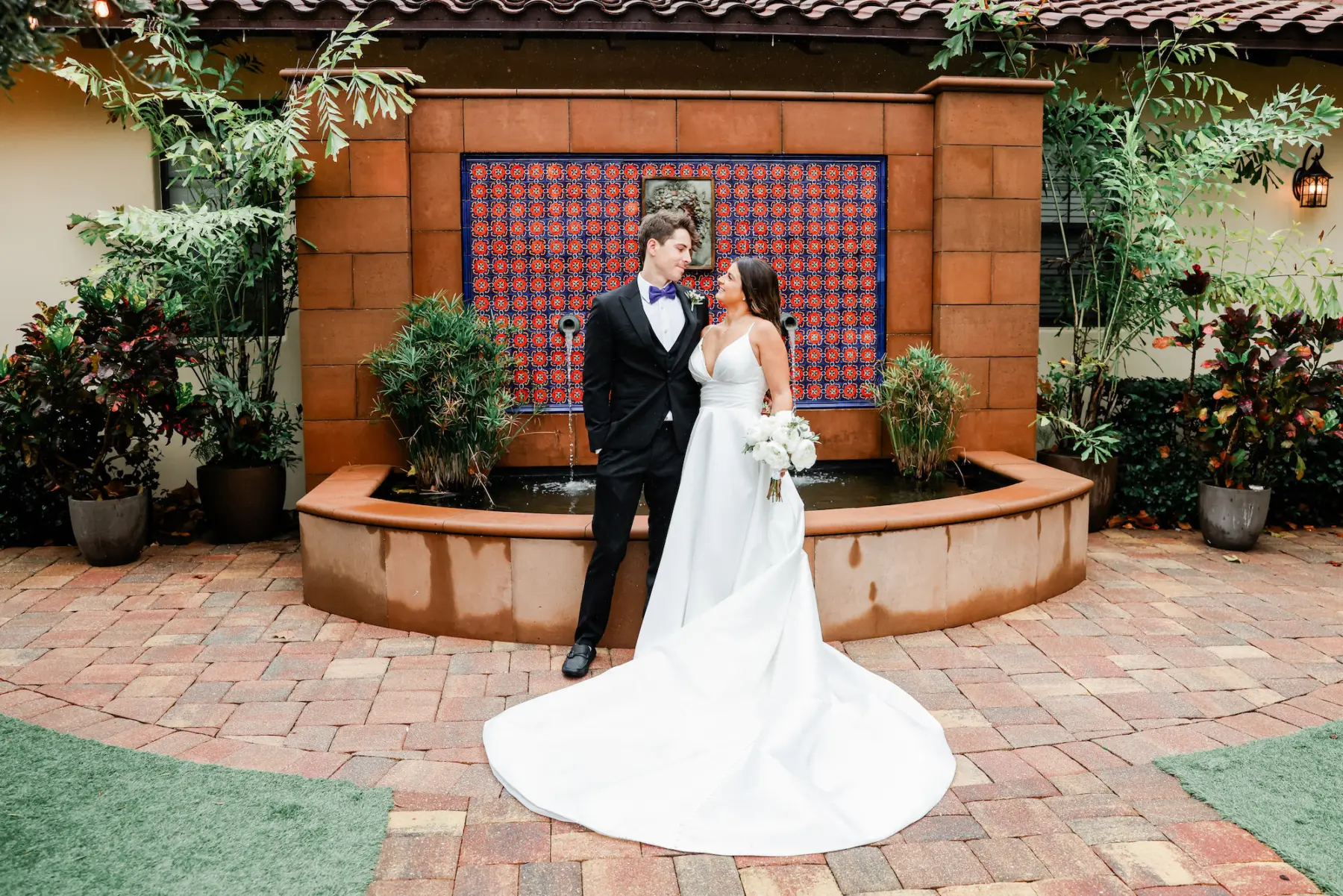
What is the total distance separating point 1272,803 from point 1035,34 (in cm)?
606

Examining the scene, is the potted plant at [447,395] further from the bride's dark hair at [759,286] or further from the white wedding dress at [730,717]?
the bride's dark hair at [759,286]

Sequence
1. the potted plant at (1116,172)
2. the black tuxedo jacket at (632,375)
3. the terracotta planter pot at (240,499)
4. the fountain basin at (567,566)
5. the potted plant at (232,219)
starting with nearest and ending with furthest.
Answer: the black tuxedo jacket at (632,375), the fountain basin at (567,566), the potted plant at (232,219), the terracotta planter pot at (240,499), the potted plant at (1116,172)

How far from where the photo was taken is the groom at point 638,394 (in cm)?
495

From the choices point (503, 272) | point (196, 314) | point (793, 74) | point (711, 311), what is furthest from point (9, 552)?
point (793, 74)

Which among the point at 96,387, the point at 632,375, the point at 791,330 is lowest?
the point at 96,387

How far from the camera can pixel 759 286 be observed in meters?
4.72

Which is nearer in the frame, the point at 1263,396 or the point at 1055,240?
the point at 1263,396

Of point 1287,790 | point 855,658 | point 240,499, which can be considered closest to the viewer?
point 1287,790

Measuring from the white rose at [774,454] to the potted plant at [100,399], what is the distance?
13.9 feet

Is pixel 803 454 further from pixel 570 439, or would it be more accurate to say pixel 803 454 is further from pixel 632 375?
pixel 570 439

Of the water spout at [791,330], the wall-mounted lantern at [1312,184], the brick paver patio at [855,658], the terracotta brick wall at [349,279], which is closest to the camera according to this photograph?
the brick paver patio at [855,658]

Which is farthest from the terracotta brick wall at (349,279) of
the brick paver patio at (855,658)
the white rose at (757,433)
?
the white rose at (757,433)

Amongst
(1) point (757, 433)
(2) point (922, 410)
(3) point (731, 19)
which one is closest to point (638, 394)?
(1) point (757, 433)

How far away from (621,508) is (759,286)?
121cm
